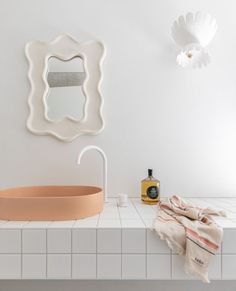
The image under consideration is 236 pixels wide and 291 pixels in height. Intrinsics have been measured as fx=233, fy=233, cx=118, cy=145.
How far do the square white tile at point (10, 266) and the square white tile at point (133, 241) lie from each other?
39cm

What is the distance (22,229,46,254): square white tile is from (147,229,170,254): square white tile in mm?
389

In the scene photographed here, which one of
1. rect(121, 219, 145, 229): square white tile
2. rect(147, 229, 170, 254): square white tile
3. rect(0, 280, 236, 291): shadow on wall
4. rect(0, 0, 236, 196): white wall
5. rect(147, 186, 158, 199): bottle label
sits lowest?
rect(0, 280, 236, 291): shadow on wall

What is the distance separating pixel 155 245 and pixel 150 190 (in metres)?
0.45

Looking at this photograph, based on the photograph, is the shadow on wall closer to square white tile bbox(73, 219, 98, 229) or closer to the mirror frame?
square white tile bbox(73, 219, 98, 229)

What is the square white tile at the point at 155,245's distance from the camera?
34.0 inches

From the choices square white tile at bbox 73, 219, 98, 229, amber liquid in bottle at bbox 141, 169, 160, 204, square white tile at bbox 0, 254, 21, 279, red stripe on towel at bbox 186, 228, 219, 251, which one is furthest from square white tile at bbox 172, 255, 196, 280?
square white tile at bbox 0, 254, 21, 279

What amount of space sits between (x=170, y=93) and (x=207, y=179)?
0.58m

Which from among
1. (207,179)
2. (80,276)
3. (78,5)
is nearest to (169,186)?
(207,179)

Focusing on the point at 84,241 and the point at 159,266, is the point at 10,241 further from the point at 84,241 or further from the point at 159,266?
the point at 159,266

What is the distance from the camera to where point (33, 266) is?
2.80ft

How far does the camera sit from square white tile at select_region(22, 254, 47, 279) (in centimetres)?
85

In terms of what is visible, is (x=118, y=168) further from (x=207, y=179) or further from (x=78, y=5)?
(x=78, y=5)

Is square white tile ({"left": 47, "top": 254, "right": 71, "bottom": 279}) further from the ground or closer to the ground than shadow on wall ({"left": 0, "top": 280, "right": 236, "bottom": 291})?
further from the ground

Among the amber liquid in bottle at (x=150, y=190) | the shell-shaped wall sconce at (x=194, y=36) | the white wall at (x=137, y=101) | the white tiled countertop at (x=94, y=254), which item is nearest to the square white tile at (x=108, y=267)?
the white tiled countertop at (x=94, y=254)
